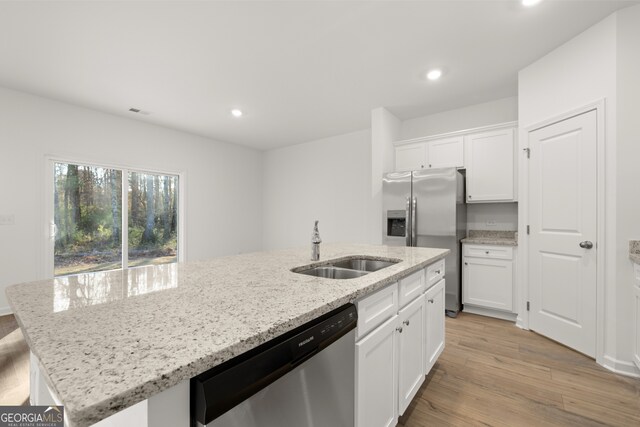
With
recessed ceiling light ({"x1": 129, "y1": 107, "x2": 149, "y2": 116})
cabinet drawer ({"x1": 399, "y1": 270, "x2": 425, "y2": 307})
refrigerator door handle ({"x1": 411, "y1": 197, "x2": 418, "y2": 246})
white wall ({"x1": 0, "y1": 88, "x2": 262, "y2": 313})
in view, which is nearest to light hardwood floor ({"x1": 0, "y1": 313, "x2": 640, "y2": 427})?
cabinet drawer ({"x1": 399, "y1": 270, "x2": 425, "y2": 307})

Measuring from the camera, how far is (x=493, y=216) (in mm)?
3645

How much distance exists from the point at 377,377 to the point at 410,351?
0.42 meters

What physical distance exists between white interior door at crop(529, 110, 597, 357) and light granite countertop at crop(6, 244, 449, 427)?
2.06 metres

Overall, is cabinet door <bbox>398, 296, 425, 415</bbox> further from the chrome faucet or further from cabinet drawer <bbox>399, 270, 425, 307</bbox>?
the chrome faucet

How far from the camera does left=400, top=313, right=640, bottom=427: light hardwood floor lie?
1.61 m

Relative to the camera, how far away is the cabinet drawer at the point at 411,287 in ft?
4.88

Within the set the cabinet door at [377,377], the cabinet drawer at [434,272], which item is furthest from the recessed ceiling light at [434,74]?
the cabinet door at [377,377]

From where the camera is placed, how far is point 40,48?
2502 mm

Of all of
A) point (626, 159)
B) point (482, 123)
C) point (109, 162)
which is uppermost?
point (482, 123)

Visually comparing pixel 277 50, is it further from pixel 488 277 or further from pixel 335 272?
pixel 488 277

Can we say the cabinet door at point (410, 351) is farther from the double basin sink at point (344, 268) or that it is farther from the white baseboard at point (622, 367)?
the white baseboard at point (622, 367)

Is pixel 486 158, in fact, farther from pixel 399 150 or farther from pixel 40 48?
pixel 40 48

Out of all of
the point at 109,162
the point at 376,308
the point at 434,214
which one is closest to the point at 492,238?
the point at 434,214

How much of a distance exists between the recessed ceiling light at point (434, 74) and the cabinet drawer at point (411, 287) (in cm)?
231
